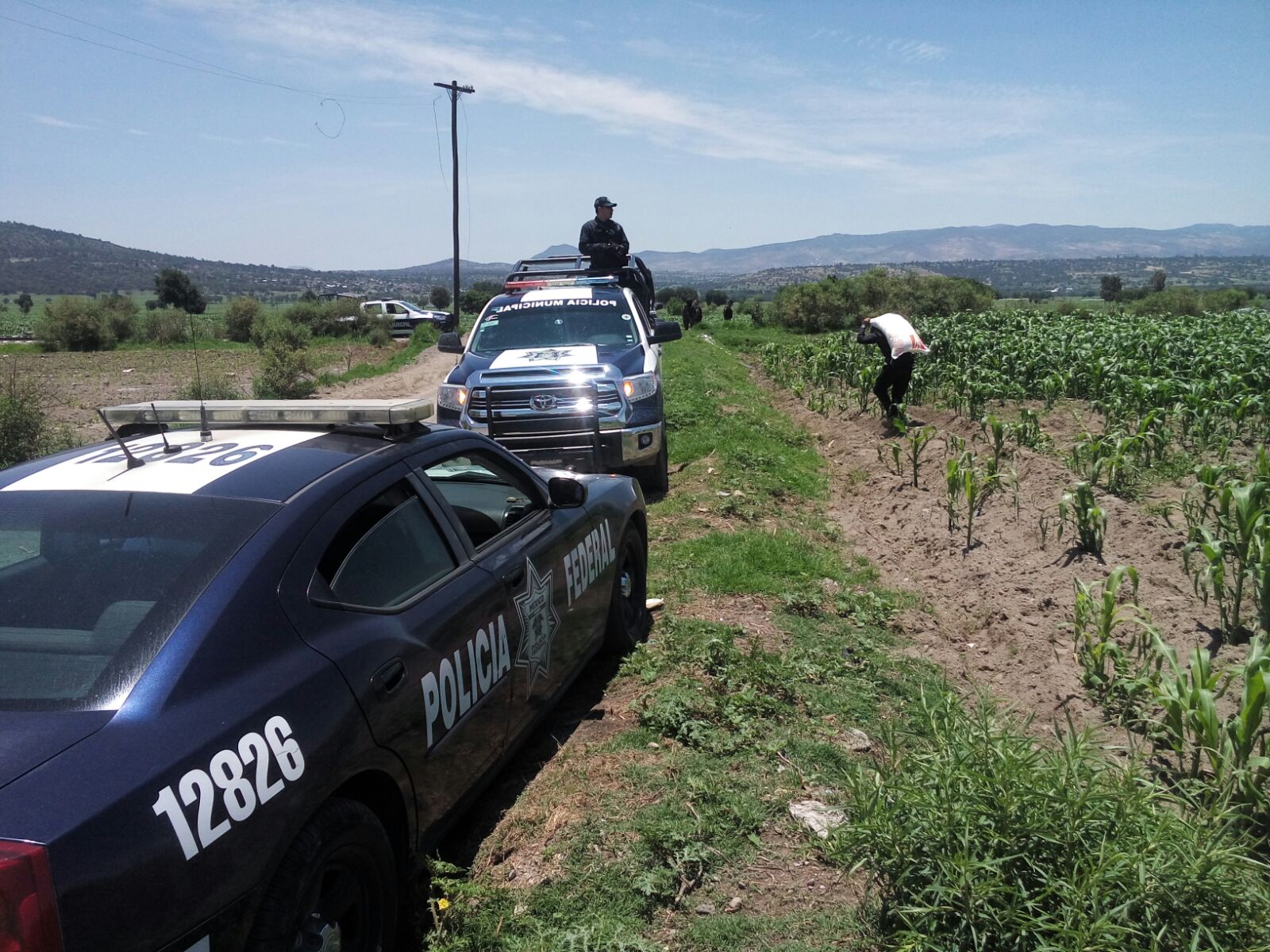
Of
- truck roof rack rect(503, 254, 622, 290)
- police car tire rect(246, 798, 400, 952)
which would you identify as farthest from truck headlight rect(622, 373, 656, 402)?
police car tire rect(246, 798, 400, 952)

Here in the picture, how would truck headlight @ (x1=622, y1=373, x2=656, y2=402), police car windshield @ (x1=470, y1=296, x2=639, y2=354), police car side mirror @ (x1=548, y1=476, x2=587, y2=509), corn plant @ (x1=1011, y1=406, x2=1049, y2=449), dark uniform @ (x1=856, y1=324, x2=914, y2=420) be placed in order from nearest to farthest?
police car side mirror @ (x1=548, y1=476, x2=587, y2=509) < truck headlight @ (x1=622, y1=373, x2=656, y2=402) < corn plant @ (x1=1011, y1=406, x2=1049, y2=449) < police car windshield @ (x1=470, y1=296, x2=639, y2=354) < dark uniform @ (x1=856, y1=324, x2=914, y2=420)

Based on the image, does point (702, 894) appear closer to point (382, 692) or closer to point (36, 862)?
point (382, 692)

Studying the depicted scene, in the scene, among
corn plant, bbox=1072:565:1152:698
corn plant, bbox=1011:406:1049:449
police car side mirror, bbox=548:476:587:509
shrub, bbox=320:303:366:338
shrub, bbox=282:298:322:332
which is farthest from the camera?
shrub, bbox=282:298:322:332

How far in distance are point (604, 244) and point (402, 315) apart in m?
36.1

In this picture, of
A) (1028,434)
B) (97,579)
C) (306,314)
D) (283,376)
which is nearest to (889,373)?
(1028,434)

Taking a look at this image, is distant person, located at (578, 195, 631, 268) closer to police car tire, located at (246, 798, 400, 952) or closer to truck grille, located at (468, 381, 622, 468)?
truck grille, located at (468, 381, 622, 468)

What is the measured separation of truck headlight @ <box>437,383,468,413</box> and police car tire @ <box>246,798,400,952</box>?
632 centimetres

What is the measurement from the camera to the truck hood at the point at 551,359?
8.95 metres

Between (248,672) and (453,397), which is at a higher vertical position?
(453,397)

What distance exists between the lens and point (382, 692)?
9.18ft

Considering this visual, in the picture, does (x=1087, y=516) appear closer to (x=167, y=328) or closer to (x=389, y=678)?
(x=389, y=678)

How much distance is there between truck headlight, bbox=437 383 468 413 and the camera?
29.1 ft

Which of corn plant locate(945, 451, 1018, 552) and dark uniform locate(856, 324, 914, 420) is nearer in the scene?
corn plant locate(945, 451, 1018, 552)

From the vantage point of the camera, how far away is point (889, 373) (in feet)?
40.8
